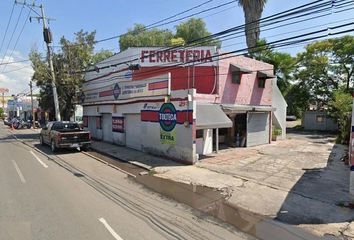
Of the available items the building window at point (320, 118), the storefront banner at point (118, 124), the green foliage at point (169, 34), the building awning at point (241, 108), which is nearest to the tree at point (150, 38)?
the green foliage at point (169, 34)

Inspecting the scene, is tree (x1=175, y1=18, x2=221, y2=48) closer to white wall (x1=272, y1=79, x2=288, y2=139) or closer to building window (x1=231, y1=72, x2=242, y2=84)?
white wall (x1=272, y1=79, x2=288, y2=139)

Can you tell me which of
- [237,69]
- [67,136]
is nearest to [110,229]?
[67,136]

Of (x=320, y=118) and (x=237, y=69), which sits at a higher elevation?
(x=237, y=69)

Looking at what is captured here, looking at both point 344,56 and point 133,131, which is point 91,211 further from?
point 344,56

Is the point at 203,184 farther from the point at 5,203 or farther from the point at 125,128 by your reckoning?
the point at 125,128

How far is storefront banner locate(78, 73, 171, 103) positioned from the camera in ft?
53.7

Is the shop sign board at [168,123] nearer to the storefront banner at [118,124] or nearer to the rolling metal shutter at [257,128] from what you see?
the storefront banner at [118,124]

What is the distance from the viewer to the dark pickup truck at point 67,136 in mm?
17812

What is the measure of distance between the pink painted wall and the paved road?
8.24 meters

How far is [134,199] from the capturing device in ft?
29.1

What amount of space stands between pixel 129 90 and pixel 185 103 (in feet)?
22.1

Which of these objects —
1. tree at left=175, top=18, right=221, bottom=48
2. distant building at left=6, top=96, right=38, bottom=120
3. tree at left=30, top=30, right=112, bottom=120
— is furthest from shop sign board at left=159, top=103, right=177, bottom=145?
distant building at left=6, top=96, right=38, bottom=120

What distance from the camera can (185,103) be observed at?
14711mm

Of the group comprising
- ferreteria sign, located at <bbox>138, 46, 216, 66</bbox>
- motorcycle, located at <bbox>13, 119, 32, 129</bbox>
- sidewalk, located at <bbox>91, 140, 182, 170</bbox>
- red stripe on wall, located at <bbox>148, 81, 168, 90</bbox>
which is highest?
ferreteria sign, located at <bbox>138, 46, 216, 66</bbox>
